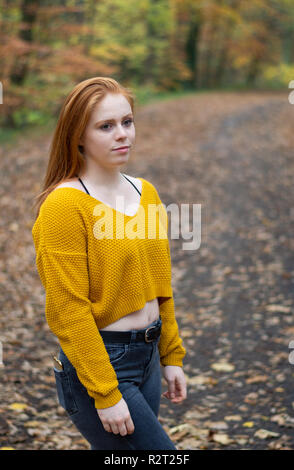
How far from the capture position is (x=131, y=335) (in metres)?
1.95

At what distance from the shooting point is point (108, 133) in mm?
1907

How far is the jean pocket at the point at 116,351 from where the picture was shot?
1904 mm

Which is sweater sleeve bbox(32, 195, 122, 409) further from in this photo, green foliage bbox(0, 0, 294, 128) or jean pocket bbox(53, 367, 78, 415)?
green foliage bbox(0, 0, 294, 128)

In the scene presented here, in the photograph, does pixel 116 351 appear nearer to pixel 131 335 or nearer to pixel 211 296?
pixel 131 335

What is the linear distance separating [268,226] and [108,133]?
22.2 feet

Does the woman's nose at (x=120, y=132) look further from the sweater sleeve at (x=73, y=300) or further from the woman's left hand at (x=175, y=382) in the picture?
the woman's left hand at (x=175, y=382)

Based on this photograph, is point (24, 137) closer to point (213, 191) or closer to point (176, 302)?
point (213, 191)

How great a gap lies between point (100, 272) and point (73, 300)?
0.16 m

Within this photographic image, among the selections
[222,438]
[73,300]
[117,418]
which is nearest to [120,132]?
[73,300]

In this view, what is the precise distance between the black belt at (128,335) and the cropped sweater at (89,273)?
49 millimetres

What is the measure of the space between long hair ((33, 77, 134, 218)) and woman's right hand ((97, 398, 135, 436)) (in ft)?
2.83

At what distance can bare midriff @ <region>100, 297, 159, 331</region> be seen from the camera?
1949 mm

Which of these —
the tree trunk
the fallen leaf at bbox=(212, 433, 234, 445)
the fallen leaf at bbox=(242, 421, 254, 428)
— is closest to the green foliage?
the tree trunk

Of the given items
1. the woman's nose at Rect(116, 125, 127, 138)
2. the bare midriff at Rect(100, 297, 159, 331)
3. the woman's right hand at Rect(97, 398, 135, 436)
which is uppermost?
the woman's nose at Rect(116, 125, 127, 138)
